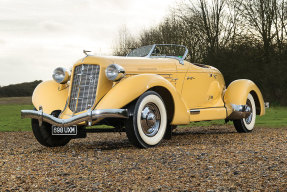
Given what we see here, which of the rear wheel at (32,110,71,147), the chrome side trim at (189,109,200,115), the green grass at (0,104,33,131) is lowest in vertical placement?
the green grass at (0,104,33,131)

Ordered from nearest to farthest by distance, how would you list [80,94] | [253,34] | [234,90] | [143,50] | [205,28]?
[80,94] < [143,50] < [234,90] < [253,34] < [205,28]

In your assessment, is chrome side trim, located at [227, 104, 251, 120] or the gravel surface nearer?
the gravel surface

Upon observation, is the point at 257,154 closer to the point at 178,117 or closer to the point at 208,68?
the point at 178,117

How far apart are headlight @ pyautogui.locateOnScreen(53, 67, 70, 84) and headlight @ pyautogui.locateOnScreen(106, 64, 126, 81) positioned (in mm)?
1291

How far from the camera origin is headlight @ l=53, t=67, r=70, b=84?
24.2 feet

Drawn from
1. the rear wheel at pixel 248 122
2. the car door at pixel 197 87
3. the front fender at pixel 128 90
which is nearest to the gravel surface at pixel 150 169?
the front fender at pixel 128 90

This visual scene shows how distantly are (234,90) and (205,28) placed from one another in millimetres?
20673

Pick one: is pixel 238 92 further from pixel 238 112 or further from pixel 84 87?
pixel 84 87

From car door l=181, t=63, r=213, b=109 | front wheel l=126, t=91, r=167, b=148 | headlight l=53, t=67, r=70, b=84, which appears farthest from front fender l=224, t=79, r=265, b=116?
headlight l=53, t=67, r=70, b=84

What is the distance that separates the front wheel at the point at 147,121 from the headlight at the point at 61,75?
1.86 metres

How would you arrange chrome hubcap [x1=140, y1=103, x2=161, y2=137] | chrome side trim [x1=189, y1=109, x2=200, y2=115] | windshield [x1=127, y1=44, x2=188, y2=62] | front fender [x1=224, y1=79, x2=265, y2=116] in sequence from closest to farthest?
1. chrome hubcap [x1=140, y1=103, x2=161, y2=137]
2. chrome side trim [x1=189, y1=109, x2=200, y2=115]
3. windshield [x1=127, y1=44, x2=188, y2=62]
4. front fender [x1=224, y1=79, x2=265, y2=116]

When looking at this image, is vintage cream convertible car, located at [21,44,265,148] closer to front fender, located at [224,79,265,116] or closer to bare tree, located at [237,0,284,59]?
front fender, located at [224,79,265,116]

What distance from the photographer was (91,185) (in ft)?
13.5

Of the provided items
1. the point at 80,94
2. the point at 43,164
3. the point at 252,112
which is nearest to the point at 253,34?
the point at 252,112
